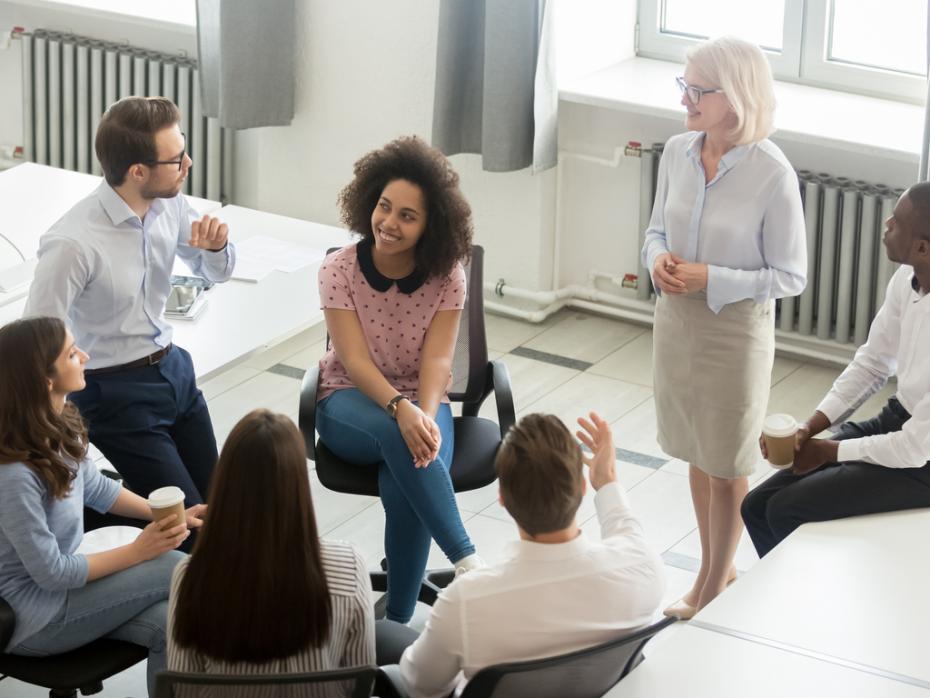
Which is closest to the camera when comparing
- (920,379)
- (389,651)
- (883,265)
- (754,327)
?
(389,651)

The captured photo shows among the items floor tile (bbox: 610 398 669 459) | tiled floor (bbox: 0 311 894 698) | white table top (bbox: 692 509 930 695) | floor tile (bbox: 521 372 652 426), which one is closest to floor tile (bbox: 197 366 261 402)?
tiled floor (bbox: 0 311 894 698)

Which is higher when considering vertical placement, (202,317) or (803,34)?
(803,34)

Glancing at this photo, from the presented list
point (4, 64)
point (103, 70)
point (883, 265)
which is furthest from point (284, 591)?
point (4, 64)

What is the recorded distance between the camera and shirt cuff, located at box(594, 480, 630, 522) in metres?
2.38

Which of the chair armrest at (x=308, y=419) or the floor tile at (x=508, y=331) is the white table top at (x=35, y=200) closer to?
the chair armrest at (x=308, y=419)

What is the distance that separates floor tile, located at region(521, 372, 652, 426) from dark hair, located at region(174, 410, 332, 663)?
253cm

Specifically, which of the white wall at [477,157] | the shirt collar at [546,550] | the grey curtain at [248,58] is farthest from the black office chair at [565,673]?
the grey curtain at [248,58]

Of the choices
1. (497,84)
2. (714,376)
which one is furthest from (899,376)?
(497,84)

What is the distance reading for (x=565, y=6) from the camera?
5043mm

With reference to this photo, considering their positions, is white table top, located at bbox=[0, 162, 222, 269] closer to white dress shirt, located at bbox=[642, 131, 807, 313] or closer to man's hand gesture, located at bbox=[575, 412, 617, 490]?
white dress shirt, located at bbox=[642, 131, 807, 313]

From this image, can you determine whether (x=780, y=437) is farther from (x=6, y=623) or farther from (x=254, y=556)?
(x=6, y=623)

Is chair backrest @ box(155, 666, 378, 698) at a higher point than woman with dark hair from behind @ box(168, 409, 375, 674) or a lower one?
lower

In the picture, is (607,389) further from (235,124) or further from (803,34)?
(235,124)

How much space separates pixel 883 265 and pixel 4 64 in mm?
4341
